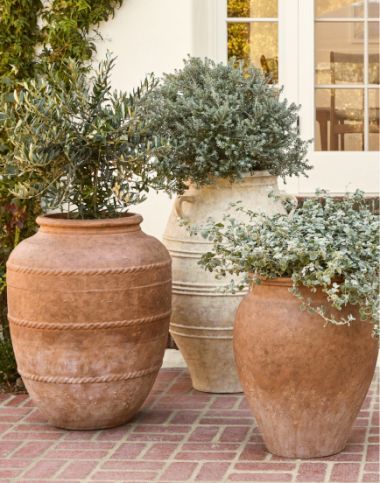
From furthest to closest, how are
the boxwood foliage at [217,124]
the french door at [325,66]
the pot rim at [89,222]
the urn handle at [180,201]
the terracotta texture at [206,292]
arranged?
the french door at [325,66]
the urn handle at [180,201]
the terracotta texture at [206,292]
the boxwood foliage at [217,124]
the pot rim at [89,222]

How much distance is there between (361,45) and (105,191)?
2.52 m

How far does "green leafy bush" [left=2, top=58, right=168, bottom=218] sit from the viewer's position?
16.6ft

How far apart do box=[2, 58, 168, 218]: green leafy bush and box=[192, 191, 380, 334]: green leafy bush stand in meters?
0.76

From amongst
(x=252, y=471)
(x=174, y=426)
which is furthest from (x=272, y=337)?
(x=174, y=426)

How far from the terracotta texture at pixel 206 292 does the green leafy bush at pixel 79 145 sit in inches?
16.7

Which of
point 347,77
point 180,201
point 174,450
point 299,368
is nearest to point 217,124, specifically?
point 180,201

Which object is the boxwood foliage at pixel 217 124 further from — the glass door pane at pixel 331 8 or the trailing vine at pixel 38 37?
the glass door pane at pixel 331 8

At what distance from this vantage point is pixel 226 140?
5.43m

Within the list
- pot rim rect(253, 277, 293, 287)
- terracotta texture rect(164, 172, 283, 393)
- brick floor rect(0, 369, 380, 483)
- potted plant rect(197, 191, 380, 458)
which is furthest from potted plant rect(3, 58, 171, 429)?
pot rim rect(253, 277, 293, 287)

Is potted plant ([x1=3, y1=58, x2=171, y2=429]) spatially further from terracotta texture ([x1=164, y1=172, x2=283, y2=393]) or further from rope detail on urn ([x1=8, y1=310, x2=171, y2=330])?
terracotta texture ([x1=164, y1=172, x2=283, y2=393])

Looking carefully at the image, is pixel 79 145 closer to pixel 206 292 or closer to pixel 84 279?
pixel 84 279

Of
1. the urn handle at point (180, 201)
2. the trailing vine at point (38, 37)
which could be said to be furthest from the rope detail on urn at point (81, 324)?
the trailing vine at point (38, 37)

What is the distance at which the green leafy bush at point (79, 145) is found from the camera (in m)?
5.05

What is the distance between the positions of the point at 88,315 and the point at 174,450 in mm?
742
